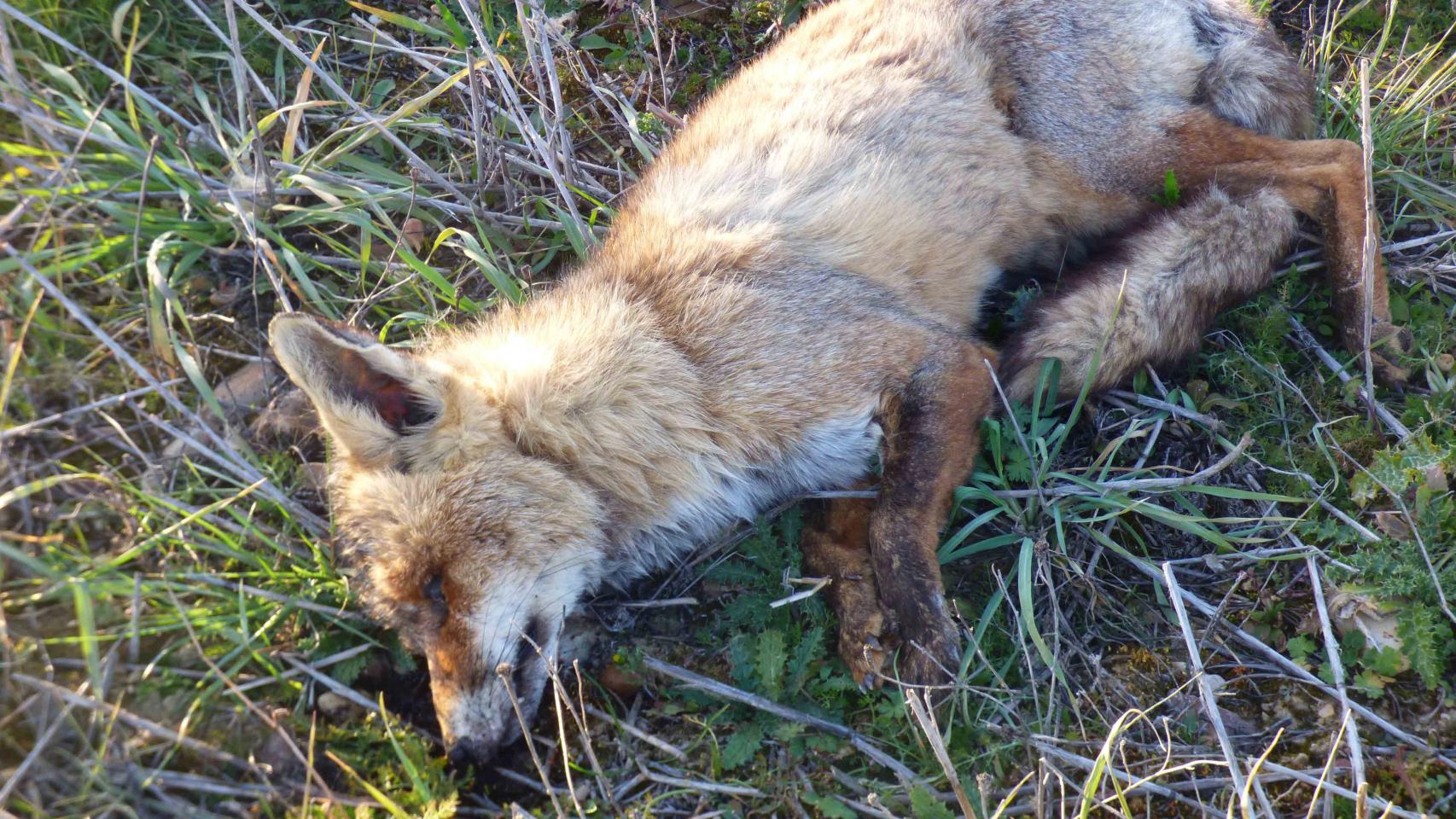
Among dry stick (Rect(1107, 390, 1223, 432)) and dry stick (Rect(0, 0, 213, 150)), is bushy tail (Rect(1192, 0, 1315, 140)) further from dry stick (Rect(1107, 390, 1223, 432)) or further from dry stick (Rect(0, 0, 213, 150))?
dry stick (Rect(0, 0, 213, 150))

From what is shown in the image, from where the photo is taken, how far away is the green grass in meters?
2.90

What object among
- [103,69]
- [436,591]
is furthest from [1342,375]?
[103,69]

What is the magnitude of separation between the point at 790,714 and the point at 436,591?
1.27 metres

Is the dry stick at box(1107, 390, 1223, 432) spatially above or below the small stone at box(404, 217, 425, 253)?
below

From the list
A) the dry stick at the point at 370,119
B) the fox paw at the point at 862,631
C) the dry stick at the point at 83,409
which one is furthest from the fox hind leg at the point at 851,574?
the dry stick at the point at 83,409

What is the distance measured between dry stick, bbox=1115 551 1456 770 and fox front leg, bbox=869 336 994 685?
0.68 meters

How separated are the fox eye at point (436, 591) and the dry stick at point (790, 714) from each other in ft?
2.60

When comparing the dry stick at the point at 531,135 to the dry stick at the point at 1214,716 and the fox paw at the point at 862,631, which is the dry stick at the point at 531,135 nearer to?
the fox paw at the point at 862,631

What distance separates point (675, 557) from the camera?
140 inches

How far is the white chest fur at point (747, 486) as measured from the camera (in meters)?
3.38

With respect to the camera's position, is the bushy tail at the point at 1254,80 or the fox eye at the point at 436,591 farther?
the bushy tail at the point at 1254,80

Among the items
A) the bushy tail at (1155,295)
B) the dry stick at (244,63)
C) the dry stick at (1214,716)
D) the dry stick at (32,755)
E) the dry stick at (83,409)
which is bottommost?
the dry stick at (1214,716)

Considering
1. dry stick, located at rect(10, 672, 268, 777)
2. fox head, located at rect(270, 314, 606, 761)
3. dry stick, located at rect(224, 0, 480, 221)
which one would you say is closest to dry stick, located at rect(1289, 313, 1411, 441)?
fox head, located at rect(270, 314, 606, 761)

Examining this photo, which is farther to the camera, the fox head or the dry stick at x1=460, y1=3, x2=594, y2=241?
the dry stick at x1=460, y1=3, x2=594, y2=241
